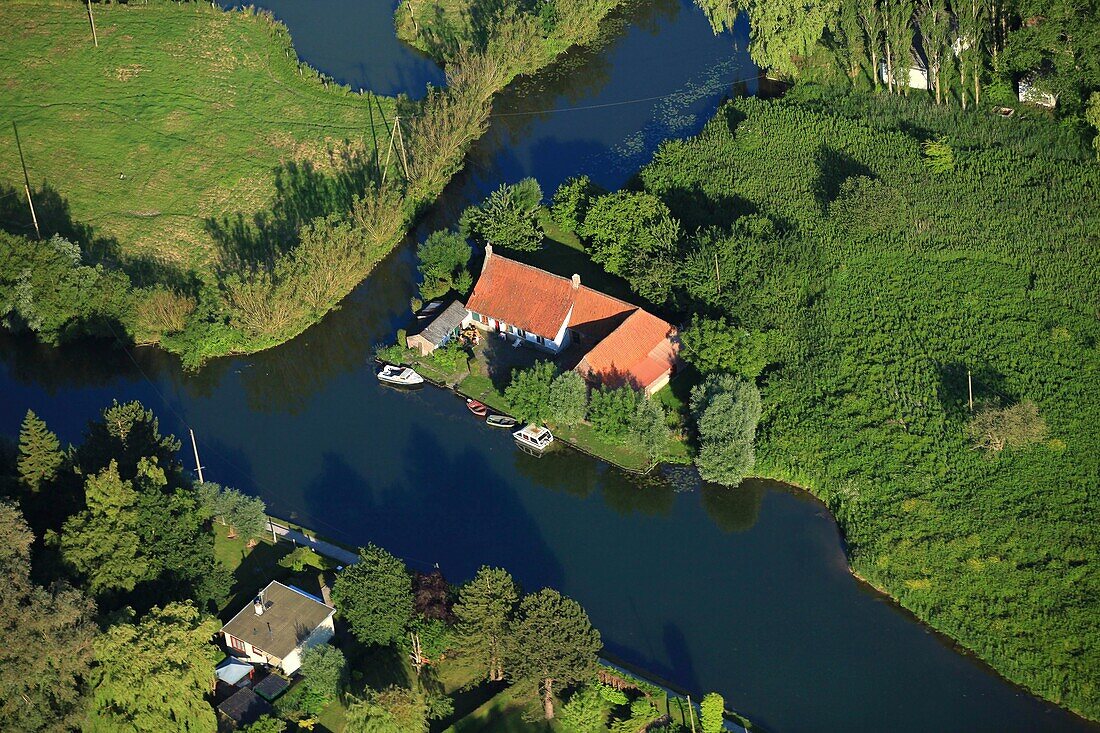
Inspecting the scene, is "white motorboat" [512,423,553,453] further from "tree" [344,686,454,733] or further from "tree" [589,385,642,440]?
"tree" [344,686,454,733]

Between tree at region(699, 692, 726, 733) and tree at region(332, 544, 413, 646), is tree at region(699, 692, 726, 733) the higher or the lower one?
the lower one

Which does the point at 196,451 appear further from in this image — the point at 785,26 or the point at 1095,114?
the point at 1095,114

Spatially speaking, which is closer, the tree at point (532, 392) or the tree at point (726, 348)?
the tree at point (726, 348)

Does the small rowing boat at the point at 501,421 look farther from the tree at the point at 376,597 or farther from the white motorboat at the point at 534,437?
the tree at the point at 376,597

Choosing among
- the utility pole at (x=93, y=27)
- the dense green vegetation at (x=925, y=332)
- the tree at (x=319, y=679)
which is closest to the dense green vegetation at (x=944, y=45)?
the dense green vegetation at (x=925, y=332)

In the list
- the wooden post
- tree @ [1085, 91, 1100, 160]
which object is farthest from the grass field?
tree @ [1085, 91, 1100, 160]

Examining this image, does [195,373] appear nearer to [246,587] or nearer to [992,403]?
[246,587]

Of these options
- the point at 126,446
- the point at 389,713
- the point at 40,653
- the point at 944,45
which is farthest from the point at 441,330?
the point at 944,45

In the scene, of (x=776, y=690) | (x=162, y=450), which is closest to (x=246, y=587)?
(x=162, y=450)
